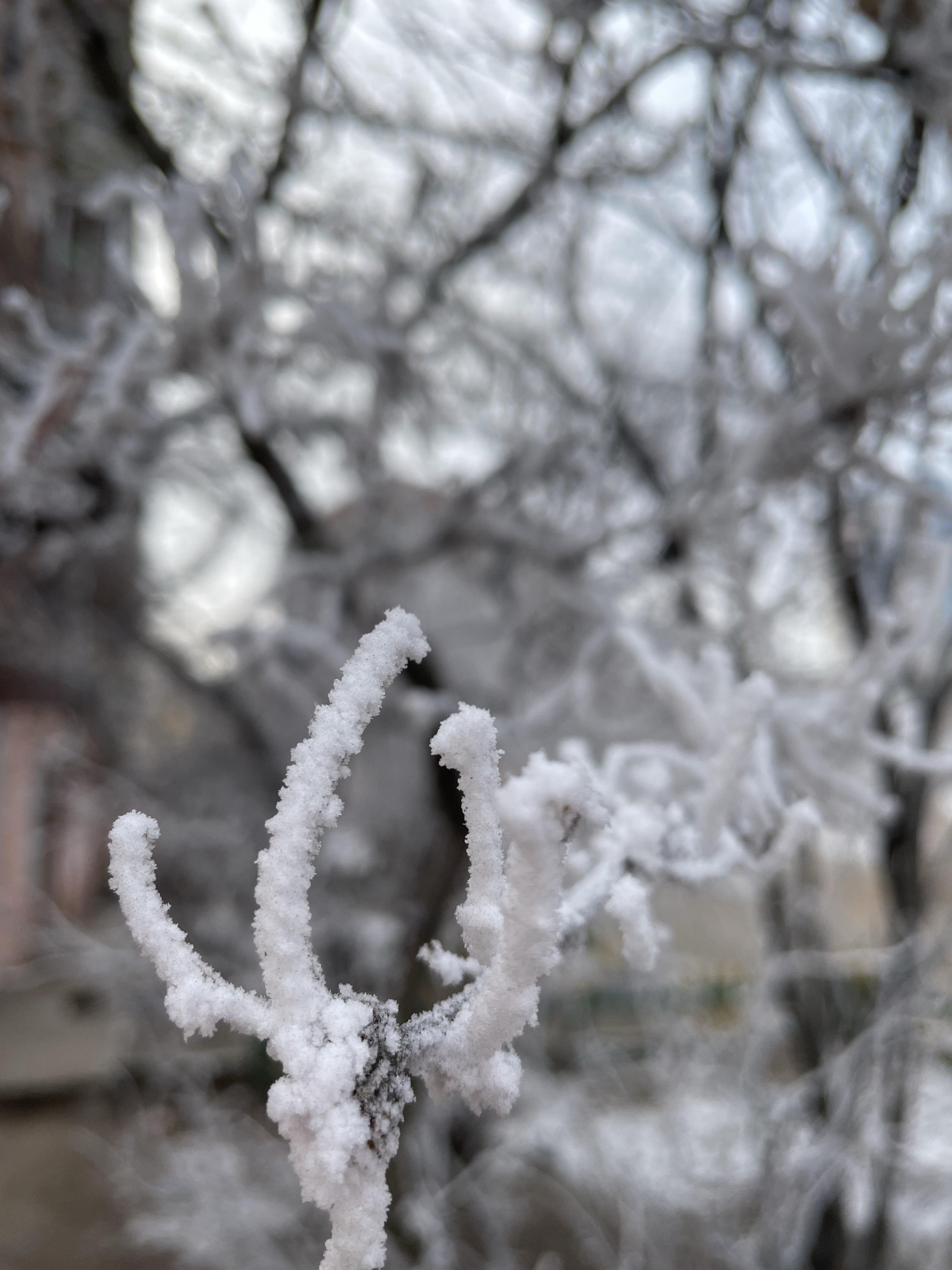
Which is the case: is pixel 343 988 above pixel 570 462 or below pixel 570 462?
below

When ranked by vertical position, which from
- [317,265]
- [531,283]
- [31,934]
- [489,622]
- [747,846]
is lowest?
[747,846]

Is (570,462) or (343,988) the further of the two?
(570,462)

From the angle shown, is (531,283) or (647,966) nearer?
(647,966)

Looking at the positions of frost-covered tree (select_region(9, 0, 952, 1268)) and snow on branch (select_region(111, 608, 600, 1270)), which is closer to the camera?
snow on branch (select_region(111, 608, 600, 1270))

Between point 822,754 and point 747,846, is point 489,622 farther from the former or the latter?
point 747,846

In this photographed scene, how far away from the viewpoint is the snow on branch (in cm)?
47

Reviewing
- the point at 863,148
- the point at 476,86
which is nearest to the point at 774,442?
the point at 863,148

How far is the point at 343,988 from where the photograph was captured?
21.3 inches

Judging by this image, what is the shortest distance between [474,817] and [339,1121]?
0.54 feet

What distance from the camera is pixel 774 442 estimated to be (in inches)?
78.2

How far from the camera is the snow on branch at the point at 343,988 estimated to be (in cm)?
47

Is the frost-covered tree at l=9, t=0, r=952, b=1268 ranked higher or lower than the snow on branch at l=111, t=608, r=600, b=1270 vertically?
higher

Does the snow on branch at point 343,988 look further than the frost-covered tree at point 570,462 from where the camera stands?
No

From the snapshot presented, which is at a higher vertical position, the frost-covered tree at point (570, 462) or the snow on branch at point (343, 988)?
the frost-covered tree at point (570, 462)
